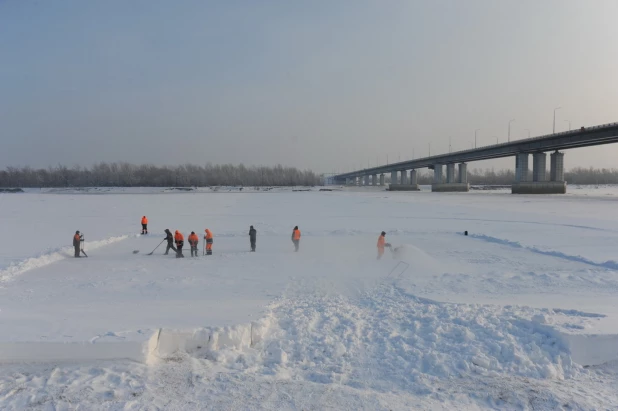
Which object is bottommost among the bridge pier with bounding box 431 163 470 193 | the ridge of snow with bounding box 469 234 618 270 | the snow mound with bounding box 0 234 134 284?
the ridge of snow with bounding box 469 234 618 270

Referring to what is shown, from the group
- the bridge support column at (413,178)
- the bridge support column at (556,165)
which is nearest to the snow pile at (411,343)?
the bridge support column at (556,165)

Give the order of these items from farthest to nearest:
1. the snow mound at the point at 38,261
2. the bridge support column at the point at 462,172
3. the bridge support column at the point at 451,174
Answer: the bridge support column at the point at 451,174 → the bridge support column at the point at 462,172 → the snow mound at the point at 38,261

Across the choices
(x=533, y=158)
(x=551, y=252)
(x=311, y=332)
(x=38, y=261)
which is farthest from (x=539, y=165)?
(x=38, y=261)

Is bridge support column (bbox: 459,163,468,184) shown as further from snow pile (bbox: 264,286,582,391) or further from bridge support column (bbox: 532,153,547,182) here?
snow pile (bbox: 264,286,582,391)

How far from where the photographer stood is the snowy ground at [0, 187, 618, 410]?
18.9ft

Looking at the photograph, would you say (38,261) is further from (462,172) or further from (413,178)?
(413,178)

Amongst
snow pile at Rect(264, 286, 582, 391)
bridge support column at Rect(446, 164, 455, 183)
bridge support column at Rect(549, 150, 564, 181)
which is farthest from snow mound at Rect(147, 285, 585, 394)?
bridge support column at Rect(446, 164, 455, 183)

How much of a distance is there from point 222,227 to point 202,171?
160075 millimetres

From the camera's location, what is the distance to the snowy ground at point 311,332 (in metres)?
5.77

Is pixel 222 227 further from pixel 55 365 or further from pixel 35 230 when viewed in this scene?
pixel 55 365

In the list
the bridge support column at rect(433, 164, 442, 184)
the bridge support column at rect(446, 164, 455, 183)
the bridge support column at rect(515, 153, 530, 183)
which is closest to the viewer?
the bridge support column at rect(515, 153, 530, 183)

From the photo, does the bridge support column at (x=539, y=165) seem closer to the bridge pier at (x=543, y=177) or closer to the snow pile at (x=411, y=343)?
the bridge pier at (x=543, y=177)

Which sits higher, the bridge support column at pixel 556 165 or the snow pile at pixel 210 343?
the bridge support column at pixel 556 165

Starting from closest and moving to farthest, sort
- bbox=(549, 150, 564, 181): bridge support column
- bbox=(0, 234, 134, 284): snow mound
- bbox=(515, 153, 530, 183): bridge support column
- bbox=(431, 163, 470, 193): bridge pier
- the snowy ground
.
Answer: the snowy ground → bbox=(0, 234, 134, 284): snow mound → bbox=(549, 150, 564, 181): bridge support column → bbox=(515, 153, 530, 183): bridge support column → bbox=(431, 163, 470, 193): bridge pier
